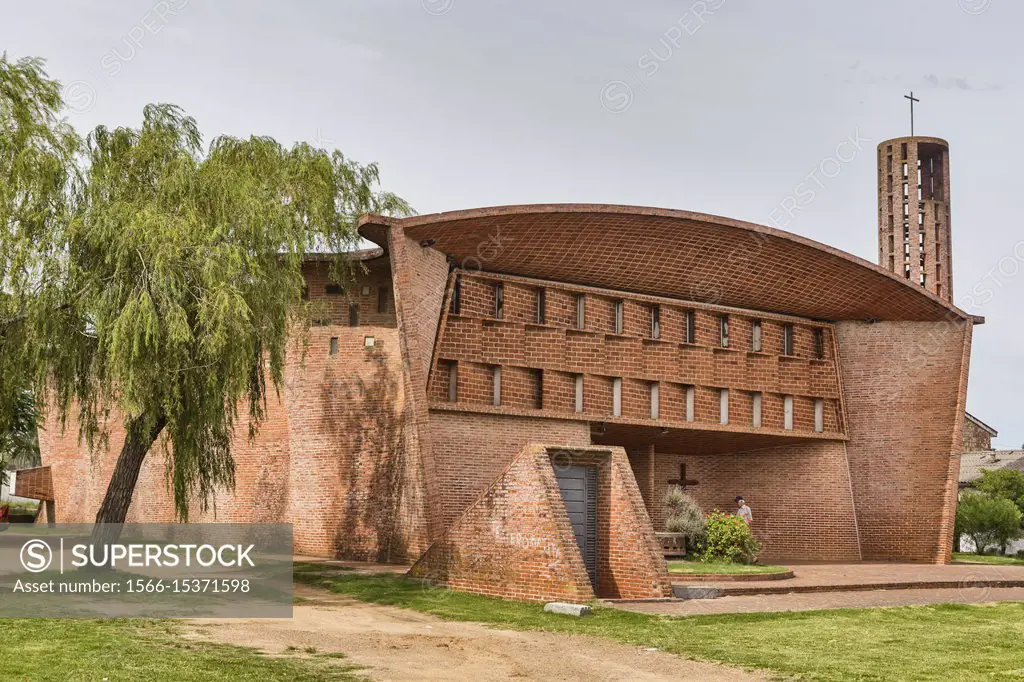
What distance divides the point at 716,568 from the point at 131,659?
12822mm

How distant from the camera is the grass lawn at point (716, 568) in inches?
760

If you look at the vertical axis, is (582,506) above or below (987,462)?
below

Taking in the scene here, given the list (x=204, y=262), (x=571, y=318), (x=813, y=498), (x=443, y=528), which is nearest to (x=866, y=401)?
(x=813, y=498)

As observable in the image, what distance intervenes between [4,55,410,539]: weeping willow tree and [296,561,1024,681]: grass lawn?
4122 mm

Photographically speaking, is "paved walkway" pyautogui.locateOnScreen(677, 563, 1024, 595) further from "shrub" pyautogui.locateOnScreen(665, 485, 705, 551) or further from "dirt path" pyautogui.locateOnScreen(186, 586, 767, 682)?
"dirt path" pyautogui.locateOnScreen(186, 586, 767, 682)

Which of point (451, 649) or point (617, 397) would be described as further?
point (617, 397)

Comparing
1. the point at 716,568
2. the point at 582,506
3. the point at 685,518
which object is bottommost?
the point at 716,568

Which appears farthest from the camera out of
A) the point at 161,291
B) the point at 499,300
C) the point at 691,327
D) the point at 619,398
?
the point at 691,327

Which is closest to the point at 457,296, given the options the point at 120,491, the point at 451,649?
the point at 120,491

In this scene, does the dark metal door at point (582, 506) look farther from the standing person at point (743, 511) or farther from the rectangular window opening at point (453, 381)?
the standing person at point (743, 511)

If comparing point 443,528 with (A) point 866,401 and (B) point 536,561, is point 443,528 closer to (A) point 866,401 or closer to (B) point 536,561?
(B) point 536,561

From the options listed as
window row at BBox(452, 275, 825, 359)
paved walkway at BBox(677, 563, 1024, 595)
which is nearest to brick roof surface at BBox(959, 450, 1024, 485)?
paved walkway at BBox(677, 563, 1024, 595)

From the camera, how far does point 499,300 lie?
77.2 ft

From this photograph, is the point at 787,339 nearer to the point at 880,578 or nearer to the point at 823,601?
the point at 880,578
